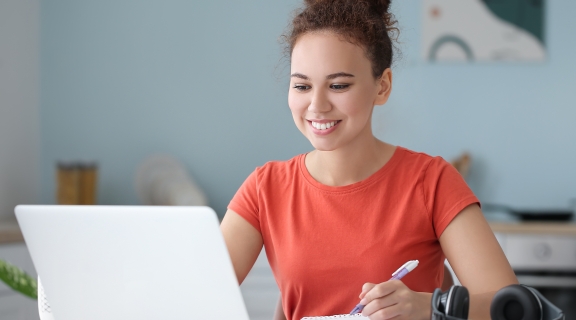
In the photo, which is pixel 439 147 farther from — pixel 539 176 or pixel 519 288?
pixel 519 288

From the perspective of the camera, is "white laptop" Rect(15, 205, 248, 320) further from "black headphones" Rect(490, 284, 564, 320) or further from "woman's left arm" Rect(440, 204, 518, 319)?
"woman's left arm" Rect(440, 204, 518, 319)

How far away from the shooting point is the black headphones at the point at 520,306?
2.27 feet

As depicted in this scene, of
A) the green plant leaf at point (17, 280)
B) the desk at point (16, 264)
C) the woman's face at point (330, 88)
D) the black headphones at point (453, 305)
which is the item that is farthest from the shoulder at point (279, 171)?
the desk at point (16, 264)


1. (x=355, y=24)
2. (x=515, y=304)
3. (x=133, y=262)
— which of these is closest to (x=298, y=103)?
(x=355, y=24)

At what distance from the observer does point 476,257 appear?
1171 millimetres

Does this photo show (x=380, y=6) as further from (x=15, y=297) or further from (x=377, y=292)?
(x=15, y=297)

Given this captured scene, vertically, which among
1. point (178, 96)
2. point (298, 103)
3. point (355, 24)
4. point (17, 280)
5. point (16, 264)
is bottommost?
point (16, 264)

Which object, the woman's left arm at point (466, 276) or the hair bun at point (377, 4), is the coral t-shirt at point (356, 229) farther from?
the hair bun at point (377, 4)

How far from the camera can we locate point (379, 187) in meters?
1.34

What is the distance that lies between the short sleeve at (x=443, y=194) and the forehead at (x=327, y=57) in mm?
236

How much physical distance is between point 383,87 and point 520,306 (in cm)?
69

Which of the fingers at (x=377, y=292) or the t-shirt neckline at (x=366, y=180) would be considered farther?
the t-shirt neckline at (x=366, y=180)

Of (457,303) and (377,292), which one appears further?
(377,292)

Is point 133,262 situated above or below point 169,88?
above
